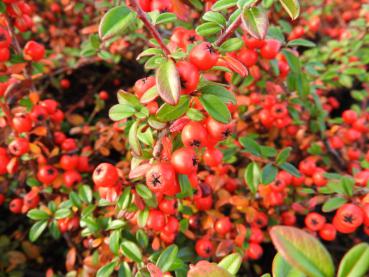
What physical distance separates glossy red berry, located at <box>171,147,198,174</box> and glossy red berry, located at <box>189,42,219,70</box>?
39cm

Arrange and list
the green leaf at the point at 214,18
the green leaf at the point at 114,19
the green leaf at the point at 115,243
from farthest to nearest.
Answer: the green leaf at the point at 115,243 → the green leaf at the point at 214,18 → the green leaf at the point at 114,19

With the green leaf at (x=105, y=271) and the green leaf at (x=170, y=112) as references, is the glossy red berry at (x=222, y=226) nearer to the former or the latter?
the green leaf at (x=105, y=271)

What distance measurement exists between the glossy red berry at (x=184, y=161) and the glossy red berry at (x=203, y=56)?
1.27ft

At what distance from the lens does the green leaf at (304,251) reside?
2.68 feet

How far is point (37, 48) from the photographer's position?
253 cm

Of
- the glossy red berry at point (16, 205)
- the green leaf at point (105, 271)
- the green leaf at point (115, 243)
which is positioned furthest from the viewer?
the glossy red berry at point (16, 205)

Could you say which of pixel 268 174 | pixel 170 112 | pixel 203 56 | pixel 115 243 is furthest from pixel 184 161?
pixel 268 174

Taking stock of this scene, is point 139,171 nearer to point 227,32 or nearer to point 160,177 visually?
point 160,177

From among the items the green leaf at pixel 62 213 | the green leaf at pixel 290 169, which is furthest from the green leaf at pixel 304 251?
the green leaf at pixel 62 213

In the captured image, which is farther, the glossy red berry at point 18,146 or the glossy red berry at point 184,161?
the glossy red berry at point 18,146

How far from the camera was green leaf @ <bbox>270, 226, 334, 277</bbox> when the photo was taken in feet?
2.68

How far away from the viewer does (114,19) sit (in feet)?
4.67

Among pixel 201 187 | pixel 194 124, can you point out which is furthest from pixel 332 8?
pixel 194 124

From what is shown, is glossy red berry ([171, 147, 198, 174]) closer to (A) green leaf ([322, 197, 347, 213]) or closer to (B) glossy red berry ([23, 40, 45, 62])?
(A) green leaf ([322, 197, 347, 213])
